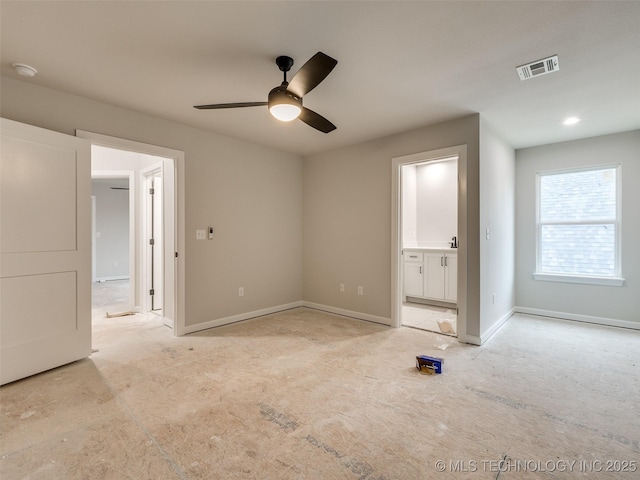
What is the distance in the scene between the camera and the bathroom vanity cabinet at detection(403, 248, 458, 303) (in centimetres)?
493

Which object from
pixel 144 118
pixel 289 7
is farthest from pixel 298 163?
pixel 289 7

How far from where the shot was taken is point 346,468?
1587 mm

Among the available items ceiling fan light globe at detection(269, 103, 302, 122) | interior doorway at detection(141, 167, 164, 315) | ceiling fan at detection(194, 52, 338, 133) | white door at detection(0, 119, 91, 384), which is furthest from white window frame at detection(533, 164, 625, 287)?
white door at detection(0, 119, 91, 384)

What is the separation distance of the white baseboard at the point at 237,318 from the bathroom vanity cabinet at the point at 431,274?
6.43 feet

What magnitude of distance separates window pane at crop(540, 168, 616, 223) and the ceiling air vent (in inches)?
103

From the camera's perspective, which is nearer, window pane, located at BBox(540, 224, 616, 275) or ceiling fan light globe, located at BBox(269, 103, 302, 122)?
ceiling fan light globe, located at BBox(269, 103, 302, 122)

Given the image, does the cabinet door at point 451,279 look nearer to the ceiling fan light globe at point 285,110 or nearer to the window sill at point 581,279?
the window sill at point 581,279

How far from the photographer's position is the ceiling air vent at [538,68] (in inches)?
91.2

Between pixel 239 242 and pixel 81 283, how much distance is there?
5.99 ft

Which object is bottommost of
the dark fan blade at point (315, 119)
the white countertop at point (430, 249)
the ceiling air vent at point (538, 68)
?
the white countertop at point (430, 249)

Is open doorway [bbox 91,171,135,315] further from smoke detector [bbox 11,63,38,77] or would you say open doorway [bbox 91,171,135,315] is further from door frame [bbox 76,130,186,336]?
smoke detector [bbox 11,63,38,77]

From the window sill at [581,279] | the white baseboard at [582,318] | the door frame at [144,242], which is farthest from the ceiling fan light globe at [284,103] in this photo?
the white baseboard at [582,318]

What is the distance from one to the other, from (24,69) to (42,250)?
55.9 inches

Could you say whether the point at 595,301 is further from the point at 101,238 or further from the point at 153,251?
the point at 101,238
